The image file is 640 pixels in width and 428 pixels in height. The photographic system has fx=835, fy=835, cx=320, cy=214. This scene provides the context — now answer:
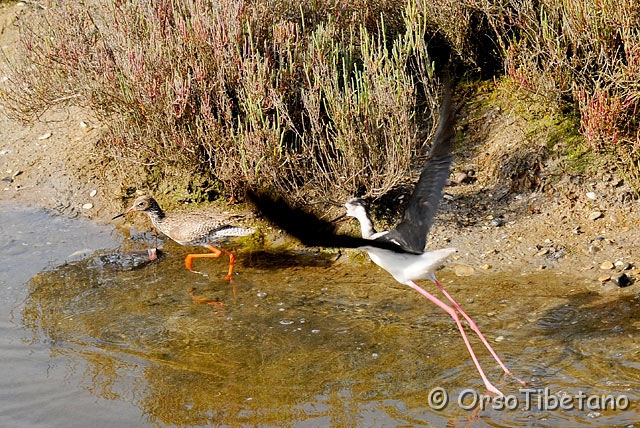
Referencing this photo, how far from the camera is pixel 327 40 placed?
275 inches

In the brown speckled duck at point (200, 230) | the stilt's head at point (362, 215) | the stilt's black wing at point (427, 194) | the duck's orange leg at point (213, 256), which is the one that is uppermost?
the stilt's black wing at point (427, 194)

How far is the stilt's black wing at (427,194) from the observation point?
550 cm

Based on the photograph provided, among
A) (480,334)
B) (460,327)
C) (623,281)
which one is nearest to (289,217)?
(460,327)

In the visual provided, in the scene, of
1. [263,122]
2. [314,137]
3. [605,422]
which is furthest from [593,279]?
[263,122]

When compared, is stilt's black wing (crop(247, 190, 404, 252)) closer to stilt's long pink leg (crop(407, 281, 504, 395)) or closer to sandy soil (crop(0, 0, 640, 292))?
sandy soil (crop(0, 0, 640, 292))

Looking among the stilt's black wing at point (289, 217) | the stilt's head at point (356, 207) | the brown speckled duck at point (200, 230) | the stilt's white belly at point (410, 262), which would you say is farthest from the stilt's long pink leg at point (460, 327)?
the brown speckled duck at point (200, 230)

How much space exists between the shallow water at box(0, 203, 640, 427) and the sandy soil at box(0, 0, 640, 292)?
0.96 feet

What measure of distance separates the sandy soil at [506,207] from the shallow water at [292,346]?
0.96 ft

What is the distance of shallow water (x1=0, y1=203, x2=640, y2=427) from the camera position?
15.5ft

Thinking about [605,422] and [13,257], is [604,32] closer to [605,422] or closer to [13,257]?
[605,422]

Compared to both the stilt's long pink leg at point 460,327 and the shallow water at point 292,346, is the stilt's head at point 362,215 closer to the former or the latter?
the stilt's long pink leg at point 460,327

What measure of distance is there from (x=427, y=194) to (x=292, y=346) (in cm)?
135

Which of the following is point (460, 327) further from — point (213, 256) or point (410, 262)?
point (213, 256)

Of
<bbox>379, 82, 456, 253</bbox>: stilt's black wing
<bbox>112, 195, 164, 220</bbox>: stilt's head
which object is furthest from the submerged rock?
<bbox>112, 195, 164, 220</bbox>: stilt's head
